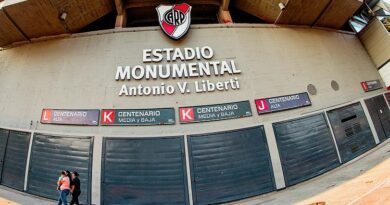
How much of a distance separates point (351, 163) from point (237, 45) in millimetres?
7137

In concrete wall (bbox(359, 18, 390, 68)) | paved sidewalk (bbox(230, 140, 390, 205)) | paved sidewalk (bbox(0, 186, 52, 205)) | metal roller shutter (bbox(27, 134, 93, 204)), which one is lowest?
paved sidewalk (bbox(230, 140, 390, 205))

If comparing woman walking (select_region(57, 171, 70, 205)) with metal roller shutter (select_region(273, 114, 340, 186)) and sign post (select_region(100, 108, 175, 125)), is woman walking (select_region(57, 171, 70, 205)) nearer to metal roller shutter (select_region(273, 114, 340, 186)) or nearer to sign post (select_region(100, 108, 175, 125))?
sign post (select_region(100, 108, 175, 125))

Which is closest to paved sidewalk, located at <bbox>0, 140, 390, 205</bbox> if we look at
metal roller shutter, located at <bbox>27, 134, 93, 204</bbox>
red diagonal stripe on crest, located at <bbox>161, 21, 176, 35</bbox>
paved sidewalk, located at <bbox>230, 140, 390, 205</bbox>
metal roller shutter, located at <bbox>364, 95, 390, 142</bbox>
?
paved sidewalk, located at <bbox>230, 140, 390, 205</bbox>

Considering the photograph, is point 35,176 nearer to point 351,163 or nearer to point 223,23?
point 223,23

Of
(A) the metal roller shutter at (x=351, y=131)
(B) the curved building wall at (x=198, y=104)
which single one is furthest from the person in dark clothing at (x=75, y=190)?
(A) the metal roller shutter at (x=351, y=131)

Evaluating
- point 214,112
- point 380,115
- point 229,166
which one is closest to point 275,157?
point 229,166

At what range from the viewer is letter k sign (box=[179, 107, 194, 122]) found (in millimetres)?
10542

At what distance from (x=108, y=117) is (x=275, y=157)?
6.82m

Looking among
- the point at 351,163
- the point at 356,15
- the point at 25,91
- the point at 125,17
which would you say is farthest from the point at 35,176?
the point at 356,15

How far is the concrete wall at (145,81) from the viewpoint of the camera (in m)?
10.7

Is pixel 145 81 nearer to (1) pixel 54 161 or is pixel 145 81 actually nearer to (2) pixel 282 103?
(1) pixel 54 161

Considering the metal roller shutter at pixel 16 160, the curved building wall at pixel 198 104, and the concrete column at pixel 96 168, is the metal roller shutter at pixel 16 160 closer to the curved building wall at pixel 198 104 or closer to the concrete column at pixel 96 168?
the curved building wall at pixel 198 104

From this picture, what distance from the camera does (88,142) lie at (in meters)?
10.1

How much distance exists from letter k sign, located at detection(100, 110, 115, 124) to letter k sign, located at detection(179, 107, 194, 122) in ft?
8.90
